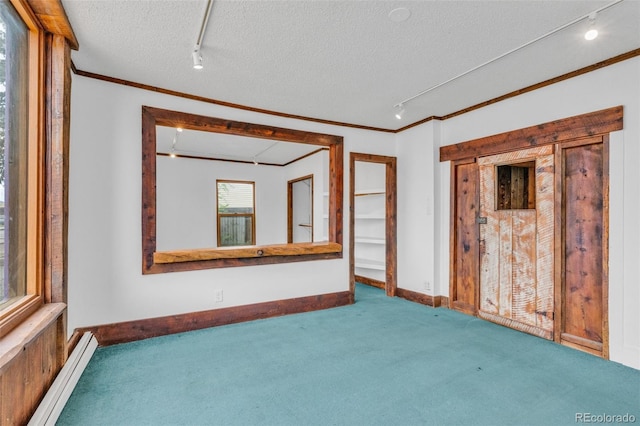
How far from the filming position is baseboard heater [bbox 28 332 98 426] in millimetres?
1770

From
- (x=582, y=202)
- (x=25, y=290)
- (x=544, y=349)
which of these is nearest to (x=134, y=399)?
(x=25, y=290)

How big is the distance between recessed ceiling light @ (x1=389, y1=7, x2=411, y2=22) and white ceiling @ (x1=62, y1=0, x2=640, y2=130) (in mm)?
28

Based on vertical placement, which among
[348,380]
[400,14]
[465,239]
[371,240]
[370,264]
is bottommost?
[348,380]

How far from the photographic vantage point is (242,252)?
3561 millimetres

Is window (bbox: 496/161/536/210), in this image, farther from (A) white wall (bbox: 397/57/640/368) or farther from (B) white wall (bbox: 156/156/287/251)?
(B) white wall (bbox: 156/156/287/251)

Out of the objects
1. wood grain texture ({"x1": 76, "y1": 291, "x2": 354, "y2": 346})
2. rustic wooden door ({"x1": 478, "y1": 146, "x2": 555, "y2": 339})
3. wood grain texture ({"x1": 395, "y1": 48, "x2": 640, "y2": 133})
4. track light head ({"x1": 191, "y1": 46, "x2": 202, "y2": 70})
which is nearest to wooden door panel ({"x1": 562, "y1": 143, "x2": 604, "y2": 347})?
rustic wooden door ({"x1": 478, "y1": 146, "x2": 555, "y2": 339})

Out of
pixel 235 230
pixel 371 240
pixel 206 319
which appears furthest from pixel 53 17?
pixel 235 230

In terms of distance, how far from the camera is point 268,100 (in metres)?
3.48

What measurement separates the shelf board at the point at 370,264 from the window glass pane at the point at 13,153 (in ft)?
13.7

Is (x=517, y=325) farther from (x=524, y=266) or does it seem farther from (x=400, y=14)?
(x=400, y=14)

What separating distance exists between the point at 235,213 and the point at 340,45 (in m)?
5.27

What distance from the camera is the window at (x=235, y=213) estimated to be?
692cm

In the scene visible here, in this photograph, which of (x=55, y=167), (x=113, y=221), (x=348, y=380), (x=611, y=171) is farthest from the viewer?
(x=113, y=221)

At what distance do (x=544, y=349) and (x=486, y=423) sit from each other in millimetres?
1439
